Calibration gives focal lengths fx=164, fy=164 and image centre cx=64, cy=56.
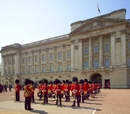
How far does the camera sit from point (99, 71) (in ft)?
129

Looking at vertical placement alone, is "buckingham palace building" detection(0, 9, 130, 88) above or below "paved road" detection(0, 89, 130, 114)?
above

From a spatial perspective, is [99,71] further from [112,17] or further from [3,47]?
[3,47]

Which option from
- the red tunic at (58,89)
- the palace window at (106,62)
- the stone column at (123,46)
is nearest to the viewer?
the red tunic at (58,89)

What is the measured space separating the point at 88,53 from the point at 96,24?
765cm

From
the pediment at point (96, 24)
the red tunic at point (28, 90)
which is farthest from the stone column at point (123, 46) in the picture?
the red tunic at point (28, 90)

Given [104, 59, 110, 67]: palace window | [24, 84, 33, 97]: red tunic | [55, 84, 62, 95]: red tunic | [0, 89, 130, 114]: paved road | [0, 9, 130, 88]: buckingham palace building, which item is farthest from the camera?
[104, 59, 110, 67]: palace window

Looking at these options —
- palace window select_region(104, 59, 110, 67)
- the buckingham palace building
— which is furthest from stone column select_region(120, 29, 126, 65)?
palace window select_region(104, 59, 110, 67)

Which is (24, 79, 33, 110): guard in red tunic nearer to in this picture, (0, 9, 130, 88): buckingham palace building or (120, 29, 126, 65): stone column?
(0, 9, 130, 88): buckingham palace building

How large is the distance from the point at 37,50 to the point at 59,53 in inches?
373

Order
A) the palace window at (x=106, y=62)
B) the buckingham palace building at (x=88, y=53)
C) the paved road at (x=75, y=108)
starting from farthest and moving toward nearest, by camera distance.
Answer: the palace window at (x=106, y=62) < the buckingham palace building at (x=88, y=53) < the paved road at (x=75, y=108)

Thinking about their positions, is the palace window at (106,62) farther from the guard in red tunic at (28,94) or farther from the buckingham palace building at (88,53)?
the guard in red tunic at (28,94)

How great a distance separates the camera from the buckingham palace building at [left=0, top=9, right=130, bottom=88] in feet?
123

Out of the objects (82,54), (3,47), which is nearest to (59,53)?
(82,54)

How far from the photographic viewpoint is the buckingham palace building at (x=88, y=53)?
123ft
